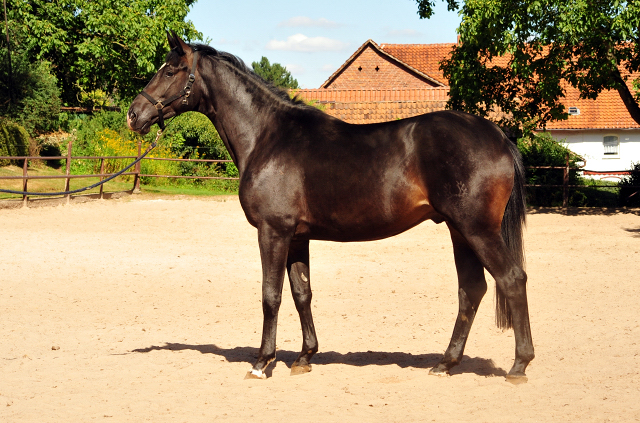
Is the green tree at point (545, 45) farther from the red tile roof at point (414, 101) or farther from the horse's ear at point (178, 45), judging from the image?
the horse's ear at point (178, 45)

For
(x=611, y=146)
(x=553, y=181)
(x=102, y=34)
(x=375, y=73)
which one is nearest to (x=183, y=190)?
(x=102, y=34)

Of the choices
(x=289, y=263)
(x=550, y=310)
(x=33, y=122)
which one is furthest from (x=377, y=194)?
(x=33, y=122)

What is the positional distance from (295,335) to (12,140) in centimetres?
1773

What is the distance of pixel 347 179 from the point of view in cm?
469

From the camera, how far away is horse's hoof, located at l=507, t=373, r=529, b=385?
181 inches

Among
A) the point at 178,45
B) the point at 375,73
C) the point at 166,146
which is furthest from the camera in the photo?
the point at 375,73

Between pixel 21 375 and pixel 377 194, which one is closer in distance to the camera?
pixel 377 194

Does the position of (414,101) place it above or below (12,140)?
above

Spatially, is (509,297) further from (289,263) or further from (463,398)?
(289,263)

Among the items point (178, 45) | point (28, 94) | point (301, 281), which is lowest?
point (301, 281)

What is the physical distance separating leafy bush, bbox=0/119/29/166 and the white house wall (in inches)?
961

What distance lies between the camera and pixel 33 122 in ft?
75.4

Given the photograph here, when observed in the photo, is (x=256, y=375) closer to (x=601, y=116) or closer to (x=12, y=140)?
(x=12, y=140)

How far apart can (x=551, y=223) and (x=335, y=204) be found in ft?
40.3
